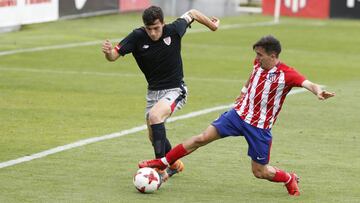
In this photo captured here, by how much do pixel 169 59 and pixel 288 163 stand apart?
6.80ft

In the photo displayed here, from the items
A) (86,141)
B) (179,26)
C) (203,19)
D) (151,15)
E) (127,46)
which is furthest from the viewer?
(86,141)

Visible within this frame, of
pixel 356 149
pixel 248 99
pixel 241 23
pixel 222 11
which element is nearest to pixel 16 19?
pixel 241 23

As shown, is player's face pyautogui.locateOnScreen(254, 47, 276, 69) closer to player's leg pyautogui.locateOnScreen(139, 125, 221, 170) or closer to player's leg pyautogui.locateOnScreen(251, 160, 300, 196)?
player's leg pyautogui.locateOnScreen(139, 125, 221, 170)

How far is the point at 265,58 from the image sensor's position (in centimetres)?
1022

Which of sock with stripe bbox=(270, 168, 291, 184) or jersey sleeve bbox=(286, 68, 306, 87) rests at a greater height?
jersey sleeve bbox=(286, 68, 306, 87)

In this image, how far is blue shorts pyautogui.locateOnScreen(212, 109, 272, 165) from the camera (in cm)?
1034

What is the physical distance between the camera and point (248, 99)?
10414 mm

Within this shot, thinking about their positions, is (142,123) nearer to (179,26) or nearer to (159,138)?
(179,26)

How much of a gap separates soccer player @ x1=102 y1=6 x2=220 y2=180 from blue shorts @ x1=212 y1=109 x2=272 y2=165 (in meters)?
0.77

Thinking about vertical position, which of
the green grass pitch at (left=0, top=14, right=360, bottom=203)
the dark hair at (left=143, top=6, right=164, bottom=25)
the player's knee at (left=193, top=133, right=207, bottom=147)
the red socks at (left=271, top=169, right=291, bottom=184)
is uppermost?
the dark hair at (left=143, top=6, right=164, bottom=25)

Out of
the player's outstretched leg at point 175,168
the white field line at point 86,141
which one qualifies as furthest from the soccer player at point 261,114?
the white field line at point 86,141

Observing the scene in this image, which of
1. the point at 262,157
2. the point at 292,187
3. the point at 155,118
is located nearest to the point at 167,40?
the point at 155,118

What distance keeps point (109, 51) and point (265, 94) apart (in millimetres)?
1735

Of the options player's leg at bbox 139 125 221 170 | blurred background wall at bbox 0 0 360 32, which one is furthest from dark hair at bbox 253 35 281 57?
blurred background wall at bbox 0 0 360 32
